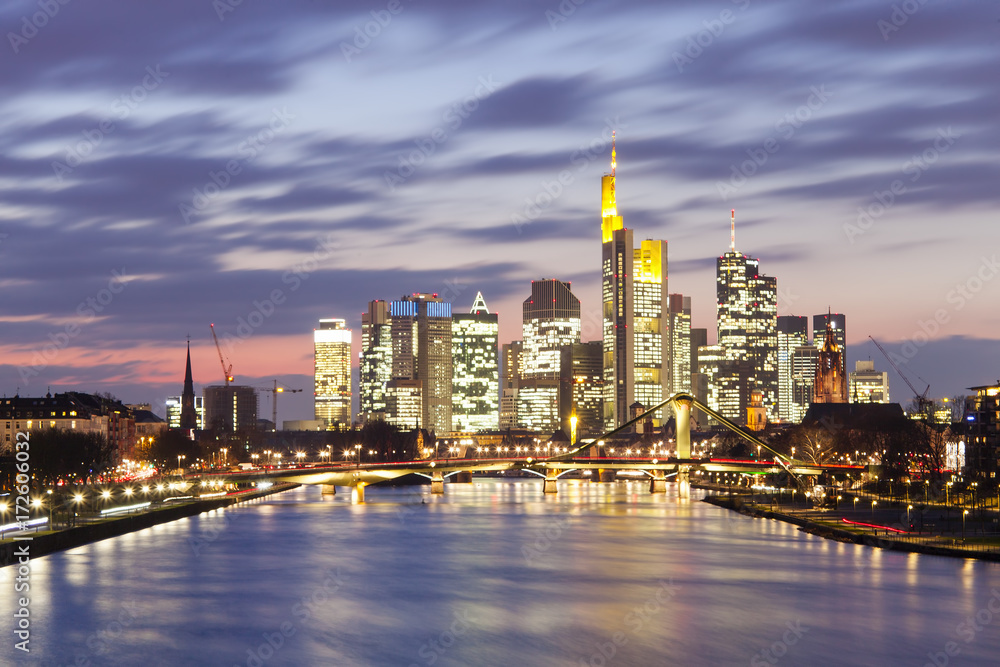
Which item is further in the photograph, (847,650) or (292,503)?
(292,503)

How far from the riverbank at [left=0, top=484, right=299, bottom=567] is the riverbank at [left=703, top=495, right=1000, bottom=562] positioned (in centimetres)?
4998

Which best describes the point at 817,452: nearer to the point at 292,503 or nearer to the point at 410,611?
the point at 292,503

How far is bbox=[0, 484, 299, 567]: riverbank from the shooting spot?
236 ft

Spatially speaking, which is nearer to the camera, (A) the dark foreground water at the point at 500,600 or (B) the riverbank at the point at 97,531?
(A) the dark foreground water at the point at 500,600

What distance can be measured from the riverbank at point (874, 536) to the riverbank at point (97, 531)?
4998 centimetres

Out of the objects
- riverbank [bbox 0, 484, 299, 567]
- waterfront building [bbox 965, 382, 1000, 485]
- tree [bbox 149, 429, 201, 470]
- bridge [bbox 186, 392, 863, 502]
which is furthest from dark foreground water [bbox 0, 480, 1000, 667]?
tree [bbox 149, 429, 201, 470]

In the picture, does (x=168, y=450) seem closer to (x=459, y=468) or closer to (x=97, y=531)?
(x=459, y=468)

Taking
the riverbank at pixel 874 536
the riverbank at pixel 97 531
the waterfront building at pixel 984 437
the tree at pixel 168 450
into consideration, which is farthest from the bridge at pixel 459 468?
the riverbank at pixel 874 536

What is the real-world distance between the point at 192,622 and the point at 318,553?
26408 millimetres

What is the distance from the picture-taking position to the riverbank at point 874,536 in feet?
233

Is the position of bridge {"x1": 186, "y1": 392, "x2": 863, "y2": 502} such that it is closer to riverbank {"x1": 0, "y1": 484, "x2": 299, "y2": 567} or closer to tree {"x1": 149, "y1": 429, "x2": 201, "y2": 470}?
riverbank {"x1": 0, "y1": 484, "x2": 299, "y2": 567}

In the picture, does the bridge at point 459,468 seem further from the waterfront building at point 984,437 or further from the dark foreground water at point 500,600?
the dark foreground water at point 500,600

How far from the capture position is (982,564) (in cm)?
6700

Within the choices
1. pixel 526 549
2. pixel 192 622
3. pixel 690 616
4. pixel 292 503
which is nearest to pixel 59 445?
pixel 292 503
